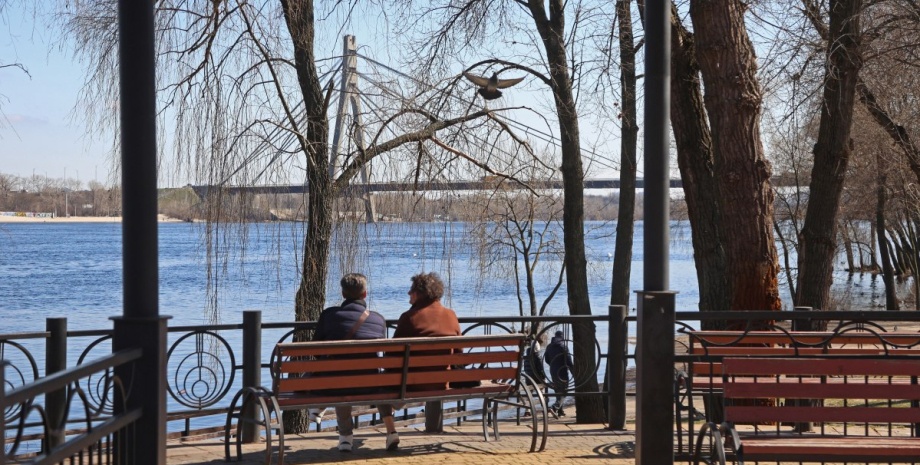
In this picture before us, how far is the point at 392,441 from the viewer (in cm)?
755

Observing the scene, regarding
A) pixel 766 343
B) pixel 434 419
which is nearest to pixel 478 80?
pixel 434 419

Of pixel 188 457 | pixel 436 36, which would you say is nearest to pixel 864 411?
pixel 188 457

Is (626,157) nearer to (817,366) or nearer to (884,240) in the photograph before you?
(817,366)

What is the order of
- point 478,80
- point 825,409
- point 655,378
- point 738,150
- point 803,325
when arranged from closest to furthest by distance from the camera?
point 825,409
point 655,378
point 803,325
point 738,150
point 478,80

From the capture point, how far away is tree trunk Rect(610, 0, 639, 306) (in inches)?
563

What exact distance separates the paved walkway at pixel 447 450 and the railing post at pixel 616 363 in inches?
7.0

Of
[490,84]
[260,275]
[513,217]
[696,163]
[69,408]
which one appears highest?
[490,84]

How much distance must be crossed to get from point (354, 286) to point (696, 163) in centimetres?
545

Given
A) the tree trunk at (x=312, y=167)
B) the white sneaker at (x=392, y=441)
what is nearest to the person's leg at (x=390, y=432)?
the white sneaker at (x=392, y=441)

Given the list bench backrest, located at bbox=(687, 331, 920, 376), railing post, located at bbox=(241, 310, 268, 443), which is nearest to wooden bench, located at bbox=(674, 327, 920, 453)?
bench backrest, located at bbox=(687, 331, 920, 376)

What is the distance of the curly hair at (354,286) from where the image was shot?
7613 mm

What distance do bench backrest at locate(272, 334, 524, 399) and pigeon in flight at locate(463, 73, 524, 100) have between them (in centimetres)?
581

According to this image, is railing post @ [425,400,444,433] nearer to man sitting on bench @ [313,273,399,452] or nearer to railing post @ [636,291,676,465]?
man sitting on bench @ [313,273,399,452]

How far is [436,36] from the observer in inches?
526
